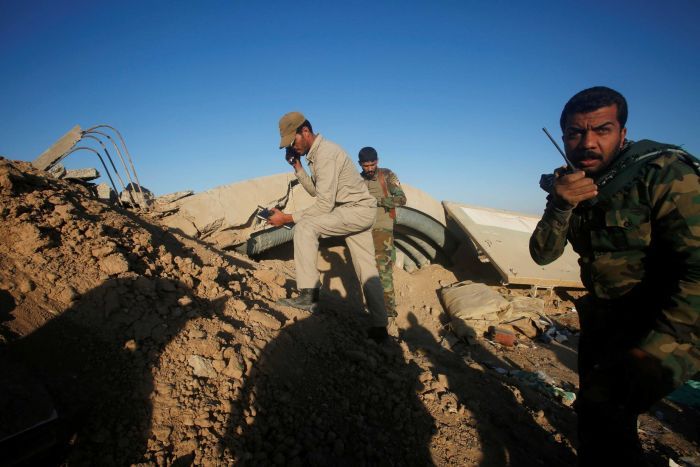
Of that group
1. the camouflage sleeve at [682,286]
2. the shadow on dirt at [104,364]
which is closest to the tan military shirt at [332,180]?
the shadow on dirt at [104,364]

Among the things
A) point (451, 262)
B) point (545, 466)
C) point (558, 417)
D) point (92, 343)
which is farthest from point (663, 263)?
point (451, 262)

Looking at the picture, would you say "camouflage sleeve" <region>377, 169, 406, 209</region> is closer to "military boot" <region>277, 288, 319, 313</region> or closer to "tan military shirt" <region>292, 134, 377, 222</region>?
"tan military shirt" <region>292, 134, 377, 222</region>

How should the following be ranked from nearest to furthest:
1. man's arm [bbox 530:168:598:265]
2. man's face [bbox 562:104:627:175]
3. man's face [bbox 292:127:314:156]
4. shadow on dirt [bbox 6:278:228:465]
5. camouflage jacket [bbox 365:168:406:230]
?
shadow on dirt [bbox 6:278:228:465] < man's arm [bbox 530:168:598:265] < man's face [bbox 562:104:627:175] < man's face [bbox 292:127:314:156] < camouflage jacket [bbox 365:168:406:230]

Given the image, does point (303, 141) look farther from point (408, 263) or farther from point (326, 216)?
point (408, 263)

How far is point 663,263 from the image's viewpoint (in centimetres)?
126

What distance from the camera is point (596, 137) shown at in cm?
151

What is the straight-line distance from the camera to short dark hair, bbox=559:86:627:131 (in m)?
1.51

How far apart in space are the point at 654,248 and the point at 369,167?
388 cm

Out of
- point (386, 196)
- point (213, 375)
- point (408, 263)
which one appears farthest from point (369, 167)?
point (213, 375)

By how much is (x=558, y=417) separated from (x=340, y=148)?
2633 millimetres

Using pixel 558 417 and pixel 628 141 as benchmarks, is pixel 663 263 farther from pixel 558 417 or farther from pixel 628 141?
pixel 558 417

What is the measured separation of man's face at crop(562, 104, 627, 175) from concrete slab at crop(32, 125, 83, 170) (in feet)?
17.0

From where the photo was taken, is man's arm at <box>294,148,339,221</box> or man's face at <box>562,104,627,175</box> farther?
man's arm at <box>294,148,339,221</box>

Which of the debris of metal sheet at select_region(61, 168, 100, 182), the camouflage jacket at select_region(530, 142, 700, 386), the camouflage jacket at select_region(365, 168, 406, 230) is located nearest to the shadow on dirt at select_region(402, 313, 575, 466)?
the camouflage jacket at select_region(530, 142, 700, 386)
